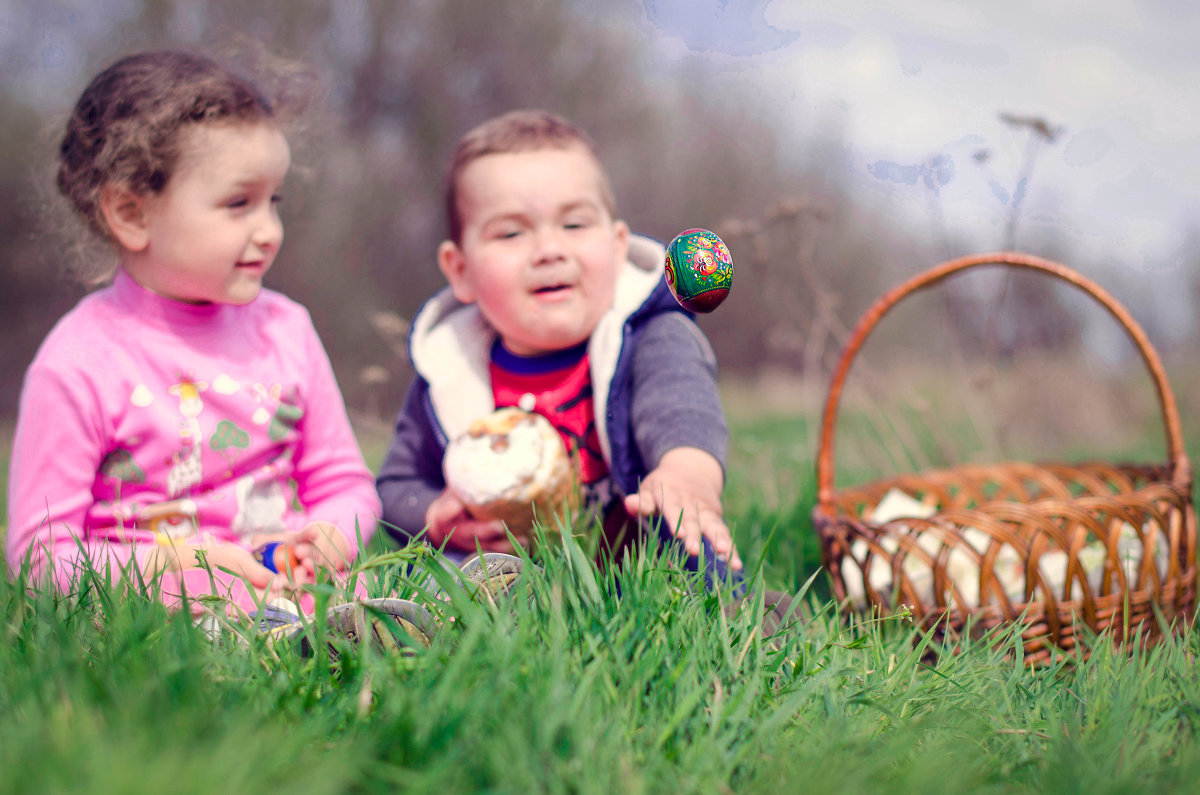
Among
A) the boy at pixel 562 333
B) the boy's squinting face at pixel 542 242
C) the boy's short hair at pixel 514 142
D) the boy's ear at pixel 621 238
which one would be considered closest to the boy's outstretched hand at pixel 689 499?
the boy at pixel 562 333

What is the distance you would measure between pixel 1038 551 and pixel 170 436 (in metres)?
1.89

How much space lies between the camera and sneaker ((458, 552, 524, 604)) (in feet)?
4.23

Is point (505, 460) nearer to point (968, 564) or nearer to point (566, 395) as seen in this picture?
point (566, 395)

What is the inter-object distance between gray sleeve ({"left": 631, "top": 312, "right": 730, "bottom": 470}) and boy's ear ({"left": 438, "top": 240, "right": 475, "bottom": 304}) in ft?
1.59

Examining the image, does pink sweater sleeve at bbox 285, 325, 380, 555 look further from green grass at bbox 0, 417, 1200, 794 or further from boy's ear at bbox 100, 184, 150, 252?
green grass at bbox 0, 417, 1200, 794

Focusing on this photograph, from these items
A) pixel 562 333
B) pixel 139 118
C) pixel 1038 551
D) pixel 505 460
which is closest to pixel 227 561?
pixel 505 460

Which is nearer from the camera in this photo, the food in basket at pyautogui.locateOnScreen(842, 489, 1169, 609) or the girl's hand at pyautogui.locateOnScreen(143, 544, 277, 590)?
the girl's hand at pyautogui.locateOnScreen(143, 544, 277, 590)

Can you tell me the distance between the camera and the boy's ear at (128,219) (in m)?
1.84

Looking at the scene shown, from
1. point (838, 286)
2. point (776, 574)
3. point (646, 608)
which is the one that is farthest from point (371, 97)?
point (646, 608)

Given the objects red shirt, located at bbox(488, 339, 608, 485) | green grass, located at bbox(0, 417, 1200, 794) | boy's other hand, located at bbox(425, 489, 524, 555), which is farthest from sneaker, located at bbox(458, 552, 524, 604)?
A: red shirt, located at bbox(488, 339, 608, 485)

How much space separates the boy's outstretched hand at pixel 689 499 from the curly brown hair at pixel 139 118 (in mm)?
1247

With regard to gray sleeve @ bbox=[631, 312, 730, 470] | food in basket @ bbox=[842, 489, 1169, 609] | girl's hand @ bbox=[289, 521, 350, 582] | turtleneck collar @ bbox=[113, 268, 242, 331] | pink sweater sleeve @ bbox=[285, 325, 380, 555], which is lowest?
food in basket @ bbox=[842, 489, 1169, 609]

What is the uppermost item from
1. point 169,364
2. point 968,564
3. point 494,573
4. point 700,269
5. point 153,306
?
point 700,269

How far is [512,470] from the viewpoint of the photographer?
175 centimetres
